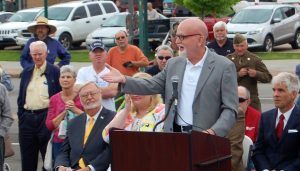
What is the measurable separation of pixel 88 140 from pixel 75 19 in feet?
86.9

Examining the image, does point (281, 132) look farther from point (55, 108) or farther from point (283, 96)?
point (55, 108)

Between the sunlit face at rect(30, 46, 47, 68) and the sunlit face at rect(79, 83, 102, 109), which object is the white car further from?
the sunlit face at rect(79, 83, 102, 109)

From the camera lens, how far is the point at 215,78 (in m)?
6.78

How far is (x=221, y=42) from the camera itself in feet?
40.0

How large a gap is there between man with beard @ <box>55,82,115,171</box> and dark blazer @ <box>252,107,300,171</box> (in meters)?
1.41

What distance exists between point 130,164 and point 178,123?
2.40ft

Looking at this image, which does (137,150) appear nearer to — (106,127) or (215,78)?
(215,78)

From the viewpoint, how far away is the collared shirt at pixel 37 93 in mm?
10352

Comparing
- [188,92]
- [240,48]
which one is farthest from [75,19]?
[188,92]

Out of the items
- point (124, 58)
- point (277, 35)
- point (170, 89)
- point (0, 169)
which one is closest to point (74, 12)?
point (277, 35)

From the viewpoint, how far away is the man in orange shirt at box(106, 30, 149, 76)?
484 inches

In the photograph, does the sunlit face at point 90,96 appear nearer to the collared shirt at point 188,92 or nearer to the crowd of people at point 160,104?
the crowd of people at point 160,104

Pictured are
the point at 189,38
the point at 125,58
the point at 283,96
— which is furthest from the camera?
the point at 125,58

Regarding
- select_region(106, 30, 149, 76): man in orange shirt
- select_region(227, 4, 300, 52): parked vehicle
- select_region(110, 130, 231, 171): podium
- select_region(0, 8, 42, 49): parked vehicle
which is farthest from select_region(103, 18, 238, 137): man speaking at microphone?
select_region(0, 8, 42, 49): parked vehicle
